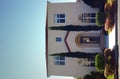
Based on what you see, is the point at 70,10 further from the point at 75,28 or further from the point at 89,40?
the point at 89,40

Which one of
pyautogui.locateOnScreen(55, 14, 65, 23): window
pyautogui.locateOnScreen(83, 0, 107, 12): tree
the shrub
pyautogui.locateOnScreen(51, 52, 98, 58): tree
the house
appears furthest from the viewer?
pyautogui.locateOnScreen(55, 14, 65, 23): window

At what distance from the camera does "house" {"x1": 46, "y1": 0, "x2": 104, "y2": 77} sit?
36594 mm

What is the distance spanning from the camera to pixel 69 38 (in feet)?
121

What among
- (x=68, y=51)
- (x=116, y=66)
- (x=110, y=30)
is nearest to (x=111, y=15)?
(x=110, y=30)

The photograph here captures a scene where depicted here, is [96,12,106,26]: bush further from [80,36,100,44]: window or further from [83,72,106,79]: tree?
[83,72,106,79]: tree

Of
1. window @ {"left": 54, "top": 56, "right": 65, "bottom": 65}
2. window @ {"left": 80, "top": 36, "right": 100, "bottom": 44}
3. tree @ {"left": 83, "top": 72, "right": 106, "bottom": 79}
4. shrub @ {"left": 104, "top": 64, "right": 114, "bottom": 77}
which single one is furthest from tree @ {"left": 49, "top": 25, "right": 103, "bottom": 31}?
shrub @ {"left": 104, "top": 64, "right": 114, "bottom": 77}

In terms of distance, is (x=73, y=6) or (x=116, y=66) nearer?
(x=116, y=66)

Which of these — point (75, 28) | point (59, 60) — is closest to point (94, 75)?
point (59, 60)

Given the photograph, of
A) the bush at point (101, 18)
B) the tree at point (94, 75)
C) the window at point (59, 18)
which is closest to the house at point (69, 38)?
the window at point (59, 18)

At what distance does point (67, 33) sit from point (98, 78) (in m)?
6.19

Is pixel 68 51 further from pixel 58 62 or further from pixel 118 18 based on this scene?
pixel 118 18

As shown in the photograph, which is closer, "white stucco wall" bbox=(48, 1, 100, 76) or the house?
the house

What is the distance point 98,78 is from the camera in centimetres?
3328

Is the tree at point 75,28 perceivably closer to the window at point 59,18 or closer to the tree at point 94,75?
the window at point 59,18
